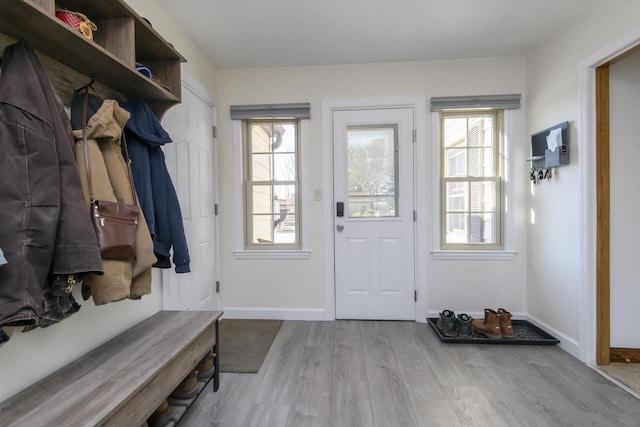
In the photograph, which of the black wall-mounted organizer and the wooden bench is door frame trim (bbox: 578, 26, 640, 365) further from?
the wooden bench

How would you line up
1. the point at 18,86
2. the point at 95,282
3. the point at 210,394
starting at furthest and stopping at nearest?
the point at 210,394
the point at 95,282
the point at 18,86

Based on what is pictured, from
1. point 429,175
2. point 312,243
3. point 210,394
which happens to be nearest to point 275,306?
point 312,243

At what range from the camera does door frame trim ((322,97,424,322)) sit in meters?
2.74

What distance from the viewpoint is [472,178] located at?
2777 mm

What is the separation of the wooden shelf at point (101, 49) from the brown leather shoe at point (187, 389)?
144cm

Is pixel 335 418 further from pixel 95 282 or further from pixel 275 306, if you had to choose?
pixel 275 306

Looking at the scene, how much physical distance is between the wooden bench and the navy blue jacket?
36 cm

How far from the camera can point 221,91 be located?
285 centimetres

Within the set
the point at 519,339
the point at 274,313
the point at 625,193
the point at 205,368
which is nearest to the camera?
the point at 205,368

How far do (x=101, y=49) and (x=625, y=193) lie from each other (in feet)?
10.0

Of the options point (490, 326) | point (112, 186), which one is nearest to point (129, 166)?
point (112, 186)

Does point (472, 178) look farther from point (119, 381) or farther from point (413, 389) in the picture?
point (119, 381)

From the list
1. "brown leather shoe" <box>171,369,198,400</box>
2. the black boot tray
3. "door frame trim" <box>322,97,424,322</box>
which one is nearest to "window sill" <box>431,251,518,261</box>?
"door frame trim" <box>322,97,424,322</box>

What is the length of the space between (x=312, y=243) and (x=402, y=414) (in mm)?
1584
